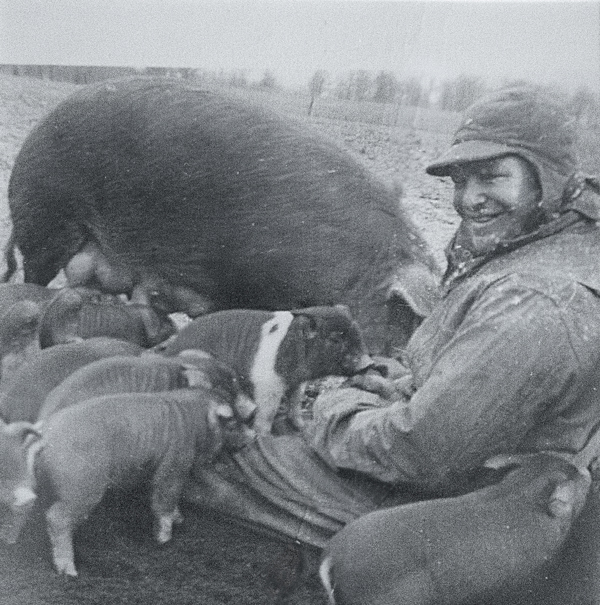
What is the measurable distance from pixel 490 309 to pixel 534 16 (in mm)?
647

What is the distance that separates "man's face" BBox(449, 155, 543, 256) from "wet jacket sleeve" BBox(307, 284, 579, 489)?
16 centimetres

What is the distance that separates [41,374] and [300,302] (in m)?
0.58

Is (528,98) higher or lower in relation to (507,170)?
higher

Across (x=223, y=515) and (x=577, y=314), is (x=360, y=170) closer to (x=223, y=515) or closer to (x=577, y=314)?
(x=577, y=314)

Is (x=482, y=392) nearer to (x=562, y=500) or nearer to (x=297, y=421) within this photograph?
(x=562, y=500)

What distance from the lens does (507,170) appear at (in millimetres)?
1854

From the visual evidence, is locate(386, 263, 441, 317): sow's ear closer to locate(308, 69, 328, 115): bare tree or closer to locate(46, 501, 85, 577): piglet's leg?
locate(308, 69, 328, 115): bare tree

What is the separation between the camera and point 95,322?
2.12 meters

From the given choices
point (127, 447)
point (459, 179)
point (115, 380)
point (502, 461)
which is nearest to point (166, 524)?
point (127, 447)

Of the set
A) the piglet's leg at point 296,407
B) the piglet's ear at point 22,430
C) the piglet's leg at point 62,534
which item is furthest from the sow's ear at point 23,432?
the piglet's leg at point 296,407

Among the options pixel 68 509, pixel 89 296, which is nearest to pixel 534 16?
pixel 89 296

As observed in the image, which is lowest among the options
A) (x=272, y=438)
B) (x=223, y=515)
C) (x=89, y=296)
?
(x=223, y=515)

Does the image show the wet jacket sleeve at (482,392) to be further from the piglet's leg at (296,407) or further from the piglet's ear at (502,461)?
the piglet's leg at (296,407)

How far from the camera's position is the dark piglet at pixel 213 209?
6.84 ft
